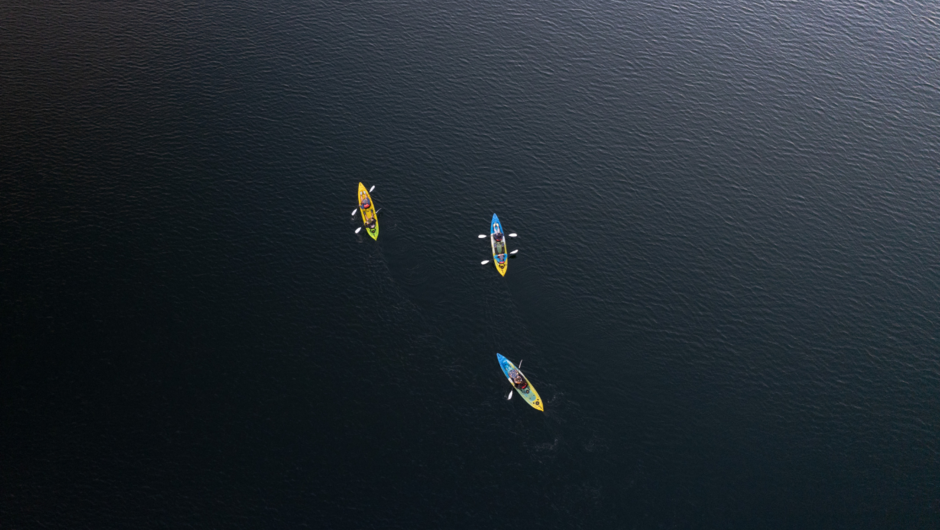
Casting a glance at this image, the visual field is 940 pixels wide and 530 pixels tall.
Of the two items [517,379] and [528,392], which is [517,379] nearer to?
[517,379]

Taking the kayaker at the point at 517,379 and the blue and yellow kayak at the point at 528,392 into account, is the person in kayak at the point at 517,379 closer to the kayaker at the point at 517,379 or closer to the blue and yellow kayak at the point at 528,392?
the kayaker at the point at 517,379

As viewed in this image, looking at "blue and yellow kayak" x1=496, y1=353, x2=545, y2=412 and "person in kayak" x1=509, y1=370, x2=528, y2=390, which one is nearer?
"blue and yellow kayak" x1=496, y1=353, x2=545, y2=412

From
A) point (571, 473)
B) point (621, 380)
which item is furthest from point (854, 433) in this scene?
point (571, 473)

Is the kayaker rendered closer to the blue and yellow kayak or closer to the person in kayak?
the person in kayak

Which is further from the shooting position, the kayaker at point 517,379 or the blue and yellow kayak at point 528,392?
the kayaker at point 517,379

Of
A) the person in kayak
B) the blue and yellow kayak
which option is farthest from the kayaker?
the blue and yellow kayak

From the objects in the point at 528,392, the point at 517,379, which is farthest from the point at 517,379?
the point at 528,392

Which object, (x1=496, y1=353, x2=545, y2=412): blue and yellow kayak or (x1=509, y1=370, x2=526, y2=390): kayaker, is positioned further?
(x1=509, y1=370, x2=526, y2=390): kayaker

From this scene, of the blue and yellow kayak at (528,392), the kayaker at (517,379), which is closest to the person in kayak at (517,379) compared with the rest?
the kayaker at (517,379)

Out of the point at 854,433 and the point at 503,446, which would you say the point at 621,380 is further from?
the point at 854,433
